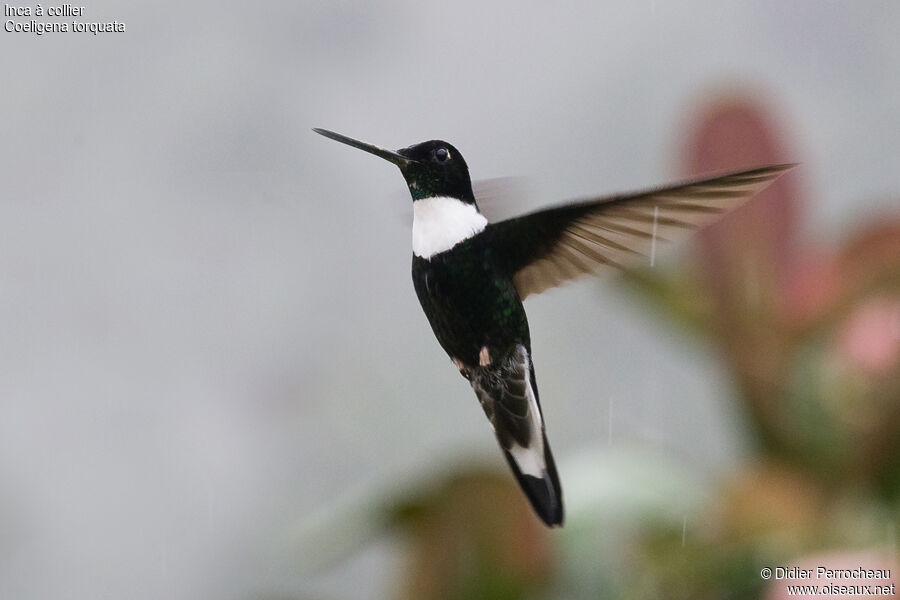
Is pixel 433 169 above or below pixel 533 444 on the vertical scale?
above

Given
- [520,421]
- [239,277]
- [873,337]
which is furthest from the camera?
[239,277]

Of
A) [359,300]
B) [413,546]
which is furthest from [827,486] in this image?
[359,300]

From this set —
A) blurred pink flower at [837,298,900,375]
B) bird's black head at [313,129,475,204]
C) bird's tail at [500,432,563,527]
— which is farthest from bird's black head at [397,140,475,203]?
blurred pink flower at [837,298,900,375]

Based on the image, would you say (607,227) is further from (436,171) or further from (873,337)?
(873,337)

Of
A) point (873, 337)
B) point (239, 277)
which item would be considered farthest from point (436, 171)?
point (239, 277)

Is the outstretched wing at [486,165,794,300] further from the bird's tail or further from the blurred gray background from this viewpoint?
the blurred gray background

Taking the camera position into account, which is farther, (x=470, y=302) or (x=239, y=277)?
(x=239, y=277)

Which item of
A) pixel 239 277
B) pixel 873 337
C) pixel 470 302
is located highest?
pixel 470 302
